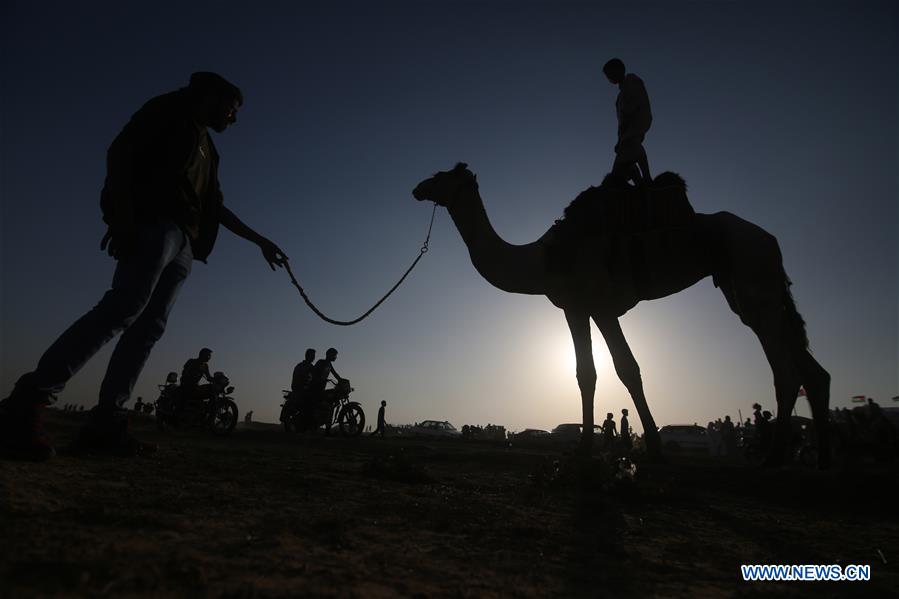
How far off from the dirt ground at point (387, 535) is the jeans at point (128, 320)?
1.67ft

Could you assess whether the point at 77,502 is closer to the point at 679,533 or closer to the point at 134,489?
the point at 134,489

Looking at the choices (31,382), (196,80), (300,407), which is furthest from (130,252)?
(300,407)

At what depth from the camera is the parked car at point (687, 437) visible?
29438mm

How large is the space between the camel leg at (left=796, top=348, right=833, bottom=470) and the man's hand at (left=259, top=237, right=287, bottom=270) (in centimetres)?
596

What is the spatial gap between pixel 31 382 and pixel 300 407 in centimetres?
1239

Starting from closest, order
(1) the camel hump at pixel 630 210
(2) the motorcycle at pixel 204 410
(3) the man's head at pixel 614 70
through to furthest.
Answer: (1) the camel hump at pixel 630 210, (3) the man's head at pixel 614 70, (2) the motorcycle at pixel 204 410

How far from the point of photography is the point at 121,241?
311 cm

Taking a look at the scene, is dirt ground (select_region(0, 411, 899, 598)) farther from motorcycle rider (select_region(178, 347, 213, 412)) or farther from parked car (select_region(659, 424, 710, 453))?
parked car (select_region(659, 424, 710, 453))

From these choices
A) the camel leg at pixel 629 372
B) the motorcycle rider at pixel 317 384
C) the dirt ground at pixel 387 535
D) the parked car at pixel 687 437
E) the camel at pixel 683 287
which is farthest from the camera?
the parked car at pixel 687 437

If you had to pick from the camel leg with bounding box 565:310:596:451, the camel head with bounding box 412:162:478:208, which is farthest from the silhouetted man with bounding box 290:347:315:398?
the camel leg with bounding box 565:310:596:451

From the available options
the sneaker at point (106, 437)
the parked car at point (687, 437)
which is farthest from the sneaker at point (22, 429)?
the parked car at point (687, 437)

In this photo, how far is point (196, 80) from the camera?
3.71 metres

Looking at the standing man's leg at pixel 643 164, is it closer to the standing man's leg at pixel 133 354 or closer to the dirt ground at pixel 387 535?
the dirt ground at pixel 387 535

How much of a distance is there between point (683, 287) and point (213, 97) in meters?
5.47
